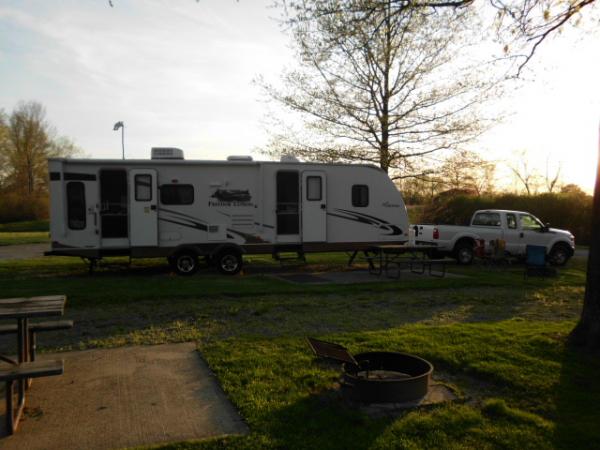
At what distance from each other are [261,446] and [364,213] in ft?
37.3

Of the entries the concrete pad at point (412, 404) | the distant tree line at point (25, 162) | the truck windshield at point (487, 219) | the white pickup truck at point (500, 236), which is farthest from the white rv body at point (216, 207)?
the distant tree line at point (25, 162)

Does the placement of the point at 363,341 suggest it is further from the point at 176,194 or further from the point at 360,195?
the point at 360,195

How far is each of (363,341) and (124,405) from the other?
10.1 feet

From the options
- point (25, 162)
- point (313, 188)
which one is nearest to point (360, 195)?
point (313, 188)

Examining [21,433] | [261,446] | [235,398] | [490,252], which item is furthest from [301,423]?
[490,252]

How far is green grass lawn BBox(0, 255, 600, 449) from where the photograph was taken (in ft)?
13.4

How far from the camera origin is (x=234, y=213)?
538 inches

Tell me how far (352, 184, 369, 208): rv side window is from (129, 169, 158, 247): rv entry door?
5387 millimetres

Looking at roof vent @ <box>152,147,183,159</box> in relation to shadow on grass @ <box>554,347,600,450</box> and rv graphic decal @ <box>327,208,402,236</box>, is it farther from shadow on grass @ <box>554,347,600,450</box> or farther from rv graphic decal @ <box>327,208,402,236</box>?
shadow on grass @ <box>554,347,600,450</box>

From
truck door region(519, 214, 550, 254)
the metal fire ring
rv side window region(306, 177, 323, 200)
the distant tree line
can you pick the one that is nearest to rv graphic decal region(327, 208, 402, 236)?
rv side window region(306, 177, 323, 200)

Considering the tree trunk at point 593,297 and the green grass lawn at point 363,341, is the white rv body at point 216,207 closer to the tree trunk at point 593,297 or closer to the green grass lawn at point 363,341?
the green grass lawn at point 363,341

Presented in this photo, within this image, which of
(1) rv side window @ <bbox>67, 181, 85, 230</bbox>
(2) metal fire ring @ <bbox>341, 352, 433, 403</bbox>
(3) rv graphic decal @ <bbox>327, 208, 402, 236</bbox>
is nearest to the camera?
(2) metal fire ring @ <bbox>341, 352, 433, 403</bbox>

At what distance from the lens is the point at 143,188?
42.8 feet

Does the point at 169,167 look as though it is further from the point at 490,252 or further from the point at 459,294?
the point at 490,252
